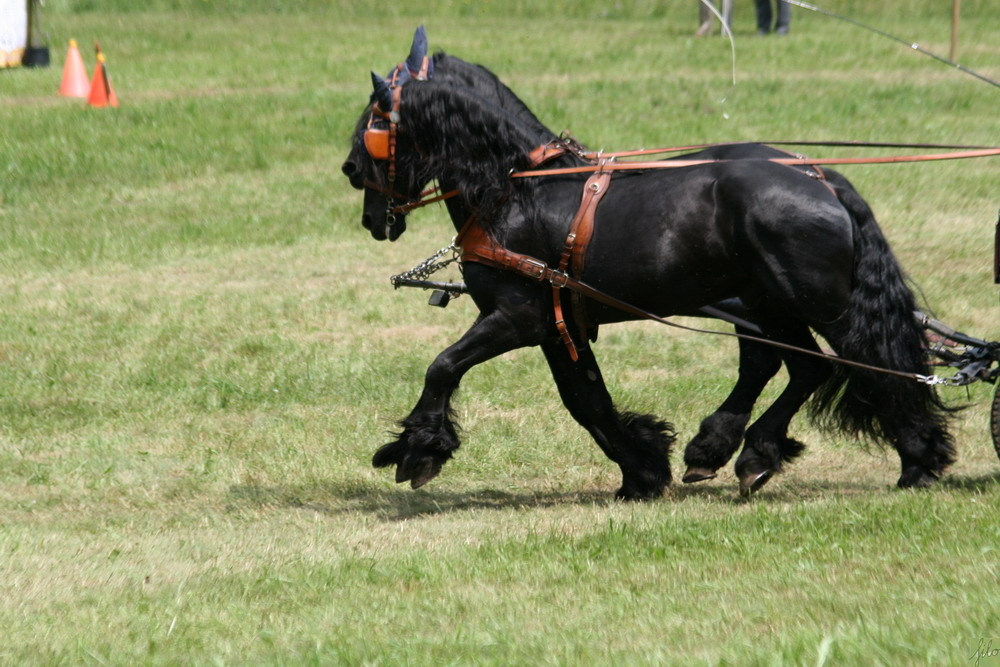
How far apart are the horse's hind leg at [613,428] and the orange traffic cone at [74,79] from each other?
14.2 metres

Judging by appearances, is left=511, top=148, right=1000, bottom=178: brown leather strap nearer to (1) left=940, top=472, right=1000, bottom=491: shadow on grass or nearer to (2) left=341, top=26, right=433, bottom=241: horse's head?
(2) left=341, top=26, right=433, bottom=241: horse's head

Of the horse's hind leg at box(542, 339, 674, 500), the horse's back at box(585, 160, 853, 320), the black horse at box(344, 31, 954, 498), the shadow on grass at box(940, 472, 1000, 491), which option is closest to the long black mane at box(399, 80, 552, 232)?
the black horse at box(344, 31, 954, 498)

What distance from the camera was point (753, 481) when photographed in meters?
6.46

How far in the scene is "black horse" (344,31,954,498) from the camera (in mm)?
6008

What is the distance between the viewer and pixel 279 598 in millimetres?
5133

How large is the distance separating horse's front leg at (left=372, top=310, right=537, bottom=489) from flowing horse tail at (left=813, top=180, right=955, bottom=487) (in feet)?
4.93

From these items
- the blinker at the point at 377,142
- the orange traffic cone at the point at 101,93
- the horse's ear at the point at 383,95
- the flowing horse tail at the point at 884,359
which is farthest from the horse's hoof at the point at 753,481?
the orange traffic cone at the point at 101,93

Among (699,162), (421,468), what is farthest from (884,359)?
(421,468)

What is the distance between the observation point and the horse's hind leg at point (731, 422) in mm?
6598

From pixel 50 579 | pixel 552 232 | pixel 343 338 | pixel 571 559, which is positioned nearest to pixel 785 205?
pixel 552 232


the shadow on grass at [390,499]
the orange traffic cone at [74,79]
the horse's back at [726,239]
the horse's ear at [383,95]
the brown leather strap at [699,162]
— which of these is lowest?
the orange traffic cone at [74,79]

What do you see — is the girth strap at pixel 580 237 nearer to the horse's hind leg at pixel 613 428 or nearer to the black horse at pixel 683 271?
the black horse at pixel 683 271

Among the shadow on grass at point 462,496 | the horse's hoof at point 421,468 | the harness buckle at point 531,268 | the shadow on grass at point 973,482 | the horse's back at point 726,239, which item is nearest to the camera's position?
the horse's back at point 726,239

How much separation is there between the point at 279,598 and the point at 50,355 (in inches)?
217
